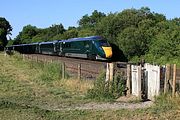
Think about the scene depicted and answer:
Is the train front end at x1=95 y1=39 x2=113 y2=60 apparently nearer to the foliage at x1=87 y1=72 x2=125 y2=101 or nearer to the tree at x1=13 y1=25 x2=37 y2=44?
the foliage at x1=87 y1=72 x2=125 y2=101

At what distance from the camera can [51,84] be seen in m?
22.4

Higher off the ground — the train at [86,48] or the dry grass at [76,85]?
the train at [86,48]

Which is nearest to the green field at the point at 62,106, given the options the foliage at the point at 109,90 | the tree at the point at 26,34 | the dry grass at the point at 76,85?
the dry grass at the point at 76,85

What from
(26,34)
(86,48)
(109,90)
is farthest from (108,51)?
(26,34)

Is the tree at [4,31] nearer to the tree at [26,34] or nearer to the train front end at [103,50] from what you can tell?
the tree at [26,34]

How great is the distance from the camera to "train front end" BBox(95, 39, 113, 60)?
42.5m

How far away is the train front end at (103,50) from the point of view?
139ft

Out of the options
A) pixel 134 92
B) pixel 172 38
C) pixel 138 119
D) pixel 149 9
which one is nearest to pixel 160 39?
pixel 172 38

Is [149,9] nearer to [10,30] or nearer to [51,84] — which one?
[51,84]

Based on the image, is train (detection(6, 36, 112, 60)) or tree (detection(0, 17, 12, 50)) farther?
tree (detection(0, 17, 12, 50))

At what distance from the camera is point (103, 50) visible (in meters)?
42.5

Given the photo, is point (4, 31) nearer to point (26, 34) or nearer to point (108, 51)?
point (26, 34)

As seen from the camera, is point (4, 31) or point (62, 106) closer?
point (62, 106)

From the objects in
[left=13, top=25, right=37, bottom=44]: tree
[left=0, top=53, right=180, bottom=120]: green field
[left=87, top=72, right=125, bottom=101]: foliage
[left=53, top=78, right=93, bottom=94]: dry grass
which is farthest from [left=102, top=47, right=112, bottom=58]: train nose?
[left=13, top=25, right=37, bottom=44]: tree
